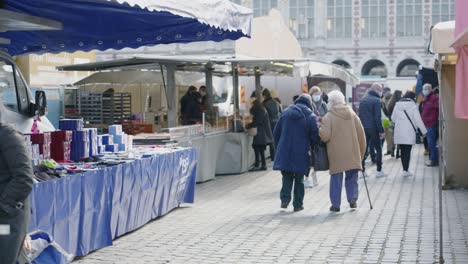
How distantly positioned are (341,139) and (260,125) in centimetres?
674

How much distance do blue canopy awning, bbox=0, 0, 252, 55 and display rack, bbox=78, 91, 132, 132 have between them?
454 centimetres

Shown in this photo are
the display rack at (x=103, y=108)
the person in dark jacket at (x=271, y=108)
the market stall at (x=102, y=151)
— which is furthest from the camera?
the person in dark jacket at (x=271, y=108)

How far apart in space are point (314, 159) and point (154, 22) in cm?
303

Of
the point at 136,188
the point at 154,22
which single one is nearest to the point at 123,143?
the point at 136,188

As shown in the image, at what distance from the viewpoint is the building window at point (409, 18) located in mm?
63125

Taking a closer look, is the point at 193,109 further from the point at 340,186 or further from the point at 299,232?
the point at 299,232

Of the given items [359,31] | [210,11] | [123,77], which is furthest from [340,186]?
[359,31]

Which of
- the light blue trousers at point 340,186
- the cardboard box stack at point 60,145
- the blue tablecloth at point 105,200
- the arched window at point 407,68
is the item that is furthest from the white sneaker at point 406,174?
the arched window at point 407,68

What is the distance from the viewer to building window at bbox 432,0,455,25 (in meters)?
62.0

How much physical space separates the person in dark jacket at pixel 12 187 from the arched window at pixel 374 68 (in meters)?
62.0

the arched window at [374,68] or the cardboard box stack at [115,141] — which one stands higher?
the arched window at [374,68]

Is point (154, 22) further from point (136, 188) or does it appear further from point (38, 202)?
point (38, 202)

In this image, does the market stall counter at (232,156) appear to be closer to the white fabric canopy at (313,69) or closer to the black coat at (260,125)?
the black coat at (260,125)

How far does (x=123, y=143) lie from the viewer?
10.3 metres
